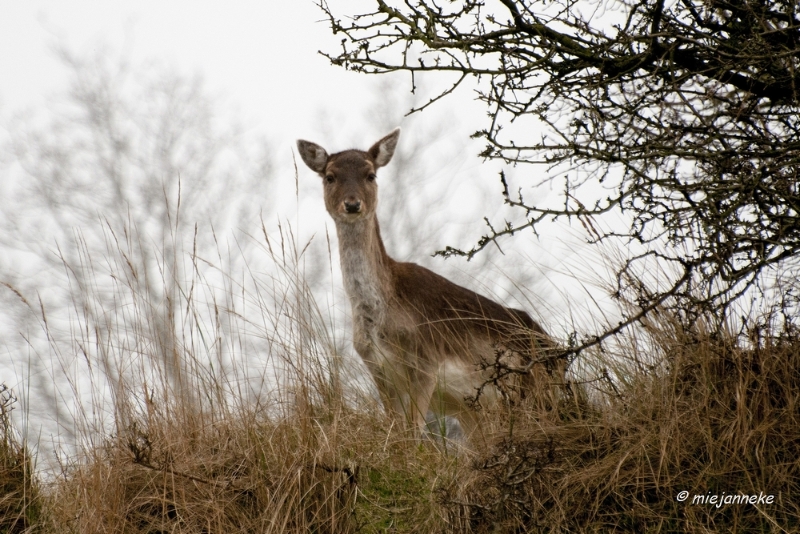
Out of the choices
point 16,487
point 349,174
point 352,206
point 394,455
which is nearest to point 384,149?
point 349,174

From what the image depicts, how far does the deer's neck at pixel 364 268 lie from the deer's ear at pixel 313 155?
29.1 inches

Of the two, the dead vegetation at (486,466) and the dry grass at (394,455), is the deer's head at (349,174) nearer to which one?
the dry grass at (394,455)

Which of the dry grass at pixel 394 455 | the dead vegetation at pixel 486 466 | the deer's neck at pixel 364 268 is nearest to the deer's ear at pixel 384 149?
the deer's neck at pixel 364 268

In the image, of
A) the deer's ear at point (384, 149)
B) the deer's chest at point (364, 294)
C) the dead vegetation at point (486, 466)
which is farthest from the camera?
the deer's ear at point (384, 149)

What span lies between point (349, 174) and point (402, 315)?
140 cm

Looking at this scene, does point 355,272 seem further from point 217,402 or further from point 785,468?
point 785,468

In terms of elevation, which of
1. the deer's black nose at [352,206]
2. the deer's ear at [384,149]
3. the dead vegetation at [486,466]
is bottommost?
the dead vegetation at [486,466]

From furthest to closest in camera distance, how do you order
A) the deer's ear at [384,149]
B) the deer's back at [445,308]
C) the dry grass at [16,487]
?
the deer's ear at [384,149], the deer's back at [445,308], the dry grass at [16,487]

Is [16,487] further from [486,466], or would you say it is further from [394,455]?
[486,466]

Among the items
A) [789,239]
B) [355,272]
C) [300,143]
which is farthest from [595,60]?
[300,143]

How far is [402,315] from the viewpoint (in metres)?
7.49

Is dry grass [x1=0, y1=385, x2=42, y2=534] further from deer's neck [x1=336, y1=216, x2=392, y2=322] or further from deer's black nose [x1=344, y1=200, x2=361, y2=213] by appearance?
deer's black nose [x1=344, y1=200, x2=361, y2=213]

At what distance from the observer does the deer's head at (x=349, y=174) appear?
7.87 m

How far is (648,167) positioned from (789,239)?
739 mm
